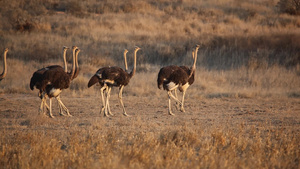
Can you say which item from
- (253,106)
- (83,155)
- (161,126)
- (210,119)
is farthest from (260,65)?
(83,155)

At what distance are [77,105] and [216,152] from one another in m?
6.76

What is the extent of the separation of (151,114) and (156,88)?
460 cm

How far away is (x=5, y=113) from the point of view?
10102mm

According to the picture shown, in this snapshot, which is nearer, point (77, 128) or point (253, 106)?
point (77, 128)

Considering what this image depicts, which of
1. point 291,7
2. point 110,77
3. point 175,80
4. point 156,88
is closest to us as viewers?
point 110,77

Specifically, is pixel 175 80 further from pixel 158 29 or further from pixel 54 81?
pixel 158 29

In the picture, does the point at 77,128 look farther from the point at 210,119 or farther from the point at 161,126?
the point at 210,119

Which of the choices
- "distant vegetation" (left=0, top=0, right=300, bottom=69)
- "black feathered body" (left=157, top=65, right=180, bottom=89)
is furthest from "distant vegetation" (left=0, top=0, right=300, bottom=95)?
"black feathered body" (left=157, top=65, right=180, bottom=89)

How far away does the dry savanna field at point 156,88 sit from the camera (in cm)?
570

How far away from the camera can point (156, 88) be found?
14.8 m

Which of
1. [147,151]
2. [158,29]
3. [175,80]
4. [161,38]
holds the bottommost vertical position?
[147,151]

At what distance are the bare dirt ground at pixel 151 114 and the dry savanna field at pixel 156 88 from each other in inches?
1.3

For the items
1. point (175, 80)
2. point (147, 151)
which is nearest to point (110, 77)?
point (175, 80)

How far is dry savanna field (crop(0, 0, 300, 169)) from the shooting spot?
5.70 metres
